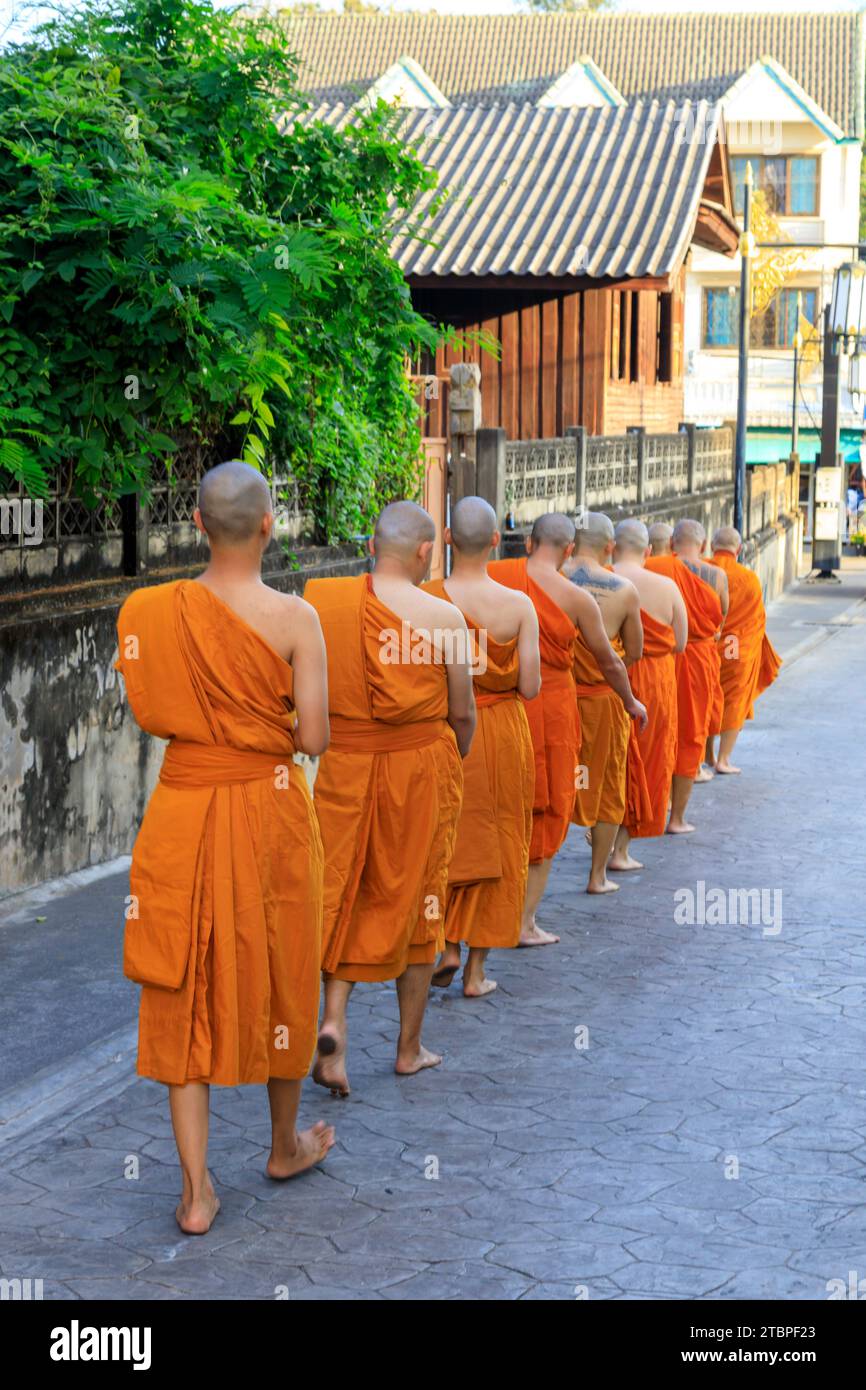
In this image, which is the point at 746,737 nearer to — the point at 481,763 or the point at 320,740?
the point at 481,763

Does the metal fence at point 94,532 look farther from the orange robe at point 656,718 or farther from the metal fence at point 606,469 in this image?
the metal fence at point 606,469

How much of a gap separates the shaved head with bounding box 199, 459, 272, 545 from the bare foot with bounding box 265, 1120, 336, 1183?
1.88 metres

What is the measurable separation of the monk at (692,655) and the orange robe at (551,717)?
9.38 ft

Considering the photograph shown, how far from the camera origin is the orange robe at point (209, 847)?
5113 millimetres

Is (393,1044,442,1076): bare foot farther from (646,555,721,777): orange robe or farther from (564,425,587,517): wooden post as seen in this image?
(564,425,587,517): wooden post

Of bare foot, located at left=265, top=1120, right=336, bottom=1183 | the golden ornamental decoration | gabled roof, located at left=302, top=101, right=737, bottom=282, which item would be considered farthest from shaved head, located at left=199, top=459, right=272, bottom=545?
the golden ornamental decoration

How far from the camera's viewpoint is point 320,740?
5289 mm

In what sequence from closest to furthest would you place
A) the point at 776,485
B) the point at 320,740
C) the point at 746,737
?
the point at 320,740, the point at 746,737, the point at 776,485

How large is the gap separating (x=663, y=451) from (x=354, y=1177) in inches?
790

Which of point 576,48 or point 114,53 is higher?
point 576,48

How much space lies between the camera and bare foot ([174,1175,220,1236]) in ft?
16.5

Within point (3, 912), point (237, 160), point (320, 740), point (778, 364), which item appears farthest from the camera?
point (778, 364)

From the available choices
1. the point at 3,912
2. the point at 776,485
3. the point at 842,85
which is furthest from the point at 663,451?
the point at 842,85

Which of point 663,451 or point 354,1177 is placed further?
point 663,451
